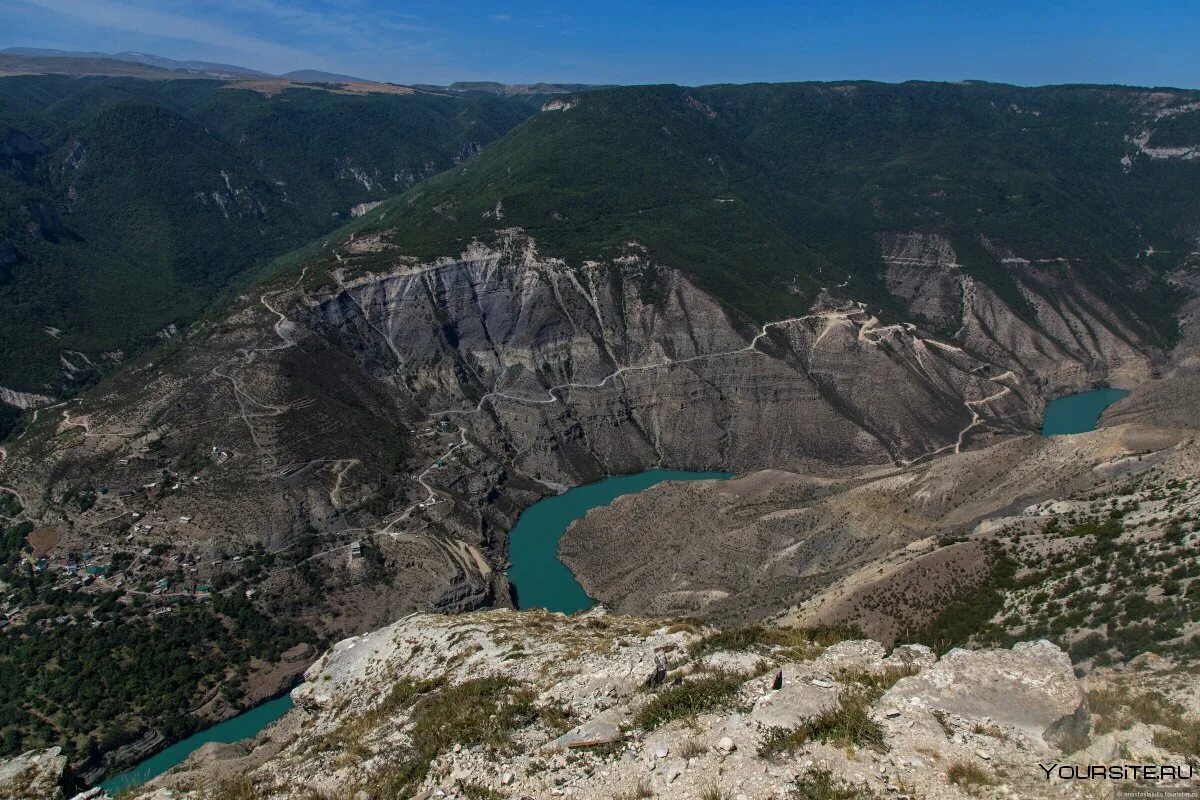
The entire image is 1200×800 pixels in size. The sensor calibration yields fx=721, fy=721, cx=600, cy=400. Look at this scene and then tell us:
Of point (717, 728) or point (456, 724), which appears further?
point (456, 724)

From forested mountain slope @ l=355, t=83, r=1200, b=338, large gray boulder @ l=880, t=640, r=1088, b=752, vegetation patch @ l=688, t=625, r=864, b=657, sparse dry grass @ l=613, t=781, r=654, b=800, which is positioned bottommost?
vegetation patch @ l=688, t=625, r=864, b=657

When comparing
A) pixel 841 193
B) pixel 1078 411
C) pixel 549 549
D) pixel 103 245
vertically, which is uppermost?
pixel 841 193

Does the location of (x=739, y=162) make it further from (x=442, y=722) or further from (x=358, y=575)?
(x=442, y=722)

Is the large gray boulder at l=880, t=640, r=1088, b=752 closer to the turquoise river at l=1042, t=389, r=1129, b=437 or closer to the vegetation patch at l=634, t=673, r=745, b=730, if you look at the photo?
the vegetation patch at l=634, t=673, r=745, b=730

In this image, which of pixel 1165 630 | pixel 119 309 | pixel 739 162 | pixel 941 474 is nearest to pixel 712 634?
pixel 1165 630

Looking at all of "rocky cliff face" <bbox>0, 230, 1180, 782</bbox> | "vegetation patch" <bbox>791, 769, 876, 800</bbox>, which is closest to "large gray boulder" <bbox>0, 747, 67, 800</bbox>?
"vegetation patch" <bbox>791, 769, 876, 800</bbox>

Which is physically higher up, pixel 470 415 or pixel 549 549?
pixel 470 415

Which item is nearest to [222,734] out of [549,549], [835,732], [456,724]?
[549,549]

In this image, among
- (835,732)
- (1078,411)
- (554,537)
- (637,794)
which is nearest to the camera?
(637,794)

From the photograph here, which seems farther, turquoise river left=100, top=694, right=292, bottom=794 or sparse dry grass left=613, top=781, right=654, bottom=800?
turquoise river left=100, top=694, right=292, bottom=794

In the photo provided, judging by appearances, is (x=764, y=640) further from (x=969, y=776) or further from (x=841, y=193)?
(x=841, y=193)
